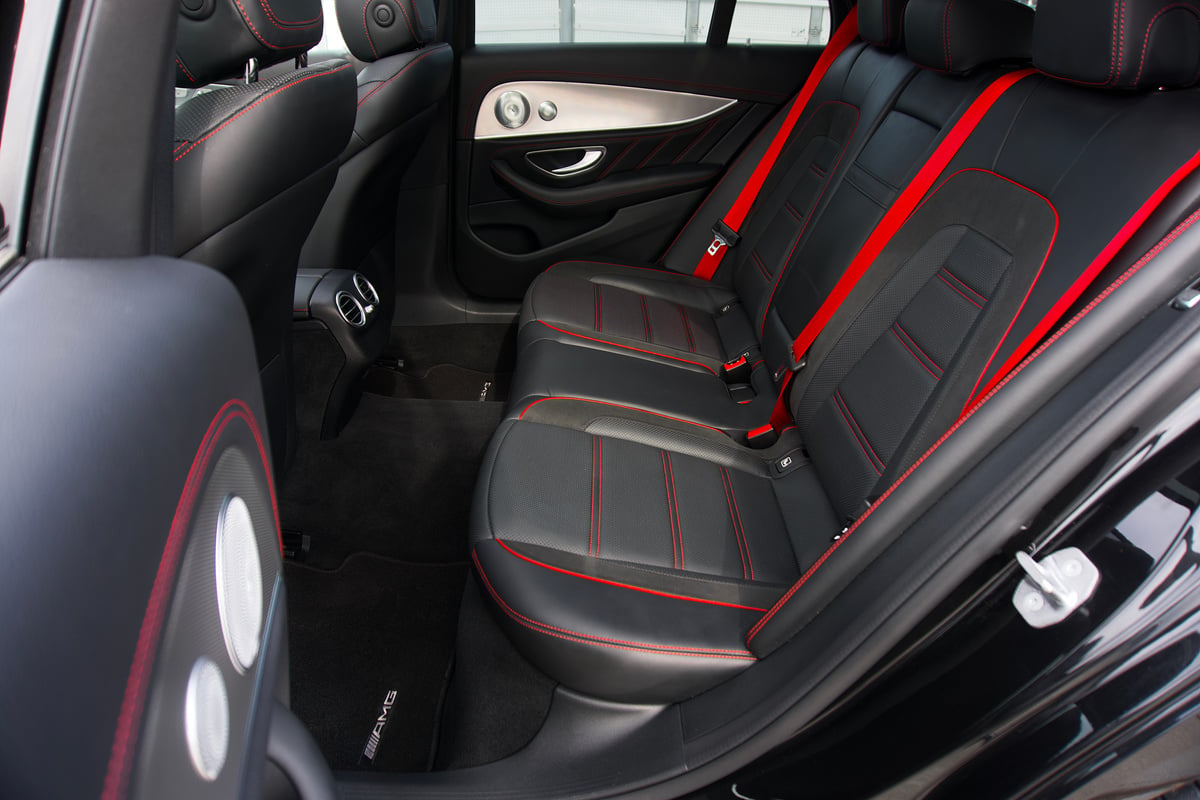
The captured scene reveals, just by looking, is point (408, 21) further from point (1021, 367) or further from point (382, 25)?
point (1021, 367)

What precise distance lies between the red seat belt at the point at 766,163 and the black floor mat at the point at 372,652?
3.48ft

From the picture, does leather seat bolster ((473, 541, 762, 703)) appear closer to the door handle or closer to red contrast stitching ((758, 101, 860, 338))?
red contrast stitching ((758, 101, 860, 338))

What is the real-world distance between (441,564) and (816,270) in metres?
0.93

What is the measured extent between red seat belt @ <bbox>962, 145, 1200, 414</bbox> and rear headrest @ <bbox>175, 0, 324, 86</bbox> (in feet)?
3.23

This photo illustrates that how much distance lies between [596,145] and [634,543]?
1.48 metres

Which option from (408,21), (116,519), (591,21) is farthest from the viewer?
(591,21)

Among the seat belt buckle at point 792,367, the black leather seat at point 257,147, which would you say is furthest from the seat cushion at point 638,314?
the black leather seat at point 257,147

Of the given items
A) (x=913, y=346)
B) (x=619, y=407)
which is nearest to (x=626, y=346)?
(x=619, y=407)

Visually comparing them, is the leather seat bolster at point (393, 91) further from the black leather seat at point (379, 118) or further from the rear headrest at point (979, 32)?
the rear headrest at point (979, 32)

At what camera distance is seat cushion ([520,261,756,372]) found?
1.77 metres

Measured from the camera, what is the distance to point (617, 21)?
2328 mm

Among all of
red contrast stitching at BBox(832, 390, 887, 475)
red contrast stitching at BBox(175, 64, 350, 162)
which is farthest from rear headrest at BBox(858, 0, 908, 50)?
red contrast stitching at BBox(175, 64, 350, 162)

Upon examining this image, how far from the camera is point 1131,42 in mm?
1003

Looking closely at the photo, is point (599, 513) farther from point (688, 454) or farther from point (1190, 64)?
point (1190, 64)
